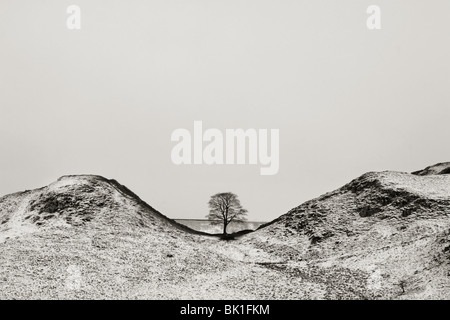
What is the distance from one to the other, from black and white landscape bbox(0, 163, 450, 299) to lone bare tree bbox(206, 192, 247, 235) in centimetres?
962

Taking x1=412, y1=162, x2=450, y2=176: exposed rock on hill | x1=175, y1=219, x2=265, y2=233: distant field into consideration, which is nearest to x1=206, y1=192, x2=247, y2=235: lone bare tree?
x1=175, y1=219, x2=265, y2=233: distant field

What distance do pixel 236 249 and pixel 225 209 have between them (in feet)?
58.9

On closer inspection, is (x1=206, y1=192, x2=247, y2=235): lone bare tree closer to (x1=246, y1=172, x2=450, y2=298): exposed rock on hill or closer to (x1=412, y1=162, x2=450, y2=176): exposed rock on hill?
(x1=246, y1=172, x2=450, y2=298): exposed rock on hill

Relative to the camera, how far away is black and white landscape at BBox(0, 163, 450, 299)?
31.1 m

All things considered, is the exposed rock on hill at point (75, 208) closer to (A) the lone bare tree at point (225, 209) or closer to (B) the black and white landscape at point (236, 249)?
(B) the black and white landscape at point (236, 249)

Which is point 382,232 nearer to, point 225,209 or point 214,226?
point 225,209

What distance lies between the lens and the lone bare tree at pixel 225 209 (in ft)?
219

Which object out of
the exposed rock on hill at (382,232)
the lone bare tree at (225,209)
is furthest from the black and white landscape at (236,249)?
the lone bare tree at (225,209)

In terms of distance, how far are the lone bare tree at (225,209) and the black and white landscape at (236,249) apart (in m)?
9.62
